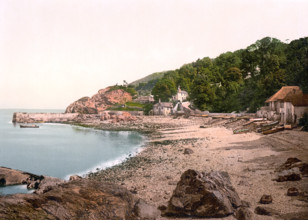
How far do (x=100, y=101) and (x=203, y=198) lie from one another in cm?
15193

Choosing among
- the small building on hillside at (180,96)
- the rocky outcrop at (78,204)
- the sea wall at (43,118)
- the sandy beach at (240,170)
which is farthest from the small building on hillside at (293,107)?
the sea wall at (43,118)

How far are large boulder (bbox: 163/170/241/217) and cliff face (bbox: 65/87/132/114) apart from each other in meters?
129

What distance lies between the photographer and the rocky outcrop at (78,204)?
6.47m

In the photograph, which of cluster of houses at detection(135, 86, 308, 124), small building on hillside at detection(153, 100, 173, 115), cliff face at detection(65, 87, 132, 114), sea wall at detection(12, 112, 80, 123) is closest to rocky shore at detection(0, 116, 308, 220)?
cluster of houses at detection(135, 86, 308, 124)

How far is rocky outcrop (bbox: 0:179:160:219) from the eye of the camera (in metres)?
6.47

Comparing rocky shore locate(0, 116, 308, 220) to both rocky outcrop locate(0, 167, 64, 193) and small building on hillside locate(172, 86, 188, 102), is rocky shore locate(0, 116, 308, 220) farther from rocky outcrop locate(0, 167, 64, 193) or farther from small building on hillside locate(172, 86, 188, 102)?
small building on hillside locate(172, 86, 188, 102)

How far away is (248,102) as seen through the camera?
65125 millimetres

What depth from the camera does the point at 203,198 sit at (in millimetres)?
10148

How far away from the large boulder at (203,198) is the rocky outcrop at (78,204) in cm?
140

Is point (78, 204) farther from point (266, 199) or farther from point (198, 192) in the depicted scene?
point (266, 199)

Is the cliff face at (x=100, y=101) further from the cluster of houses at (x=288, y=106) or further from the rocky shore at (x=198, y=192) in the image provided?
the rocky shore at (x=198, y=192)

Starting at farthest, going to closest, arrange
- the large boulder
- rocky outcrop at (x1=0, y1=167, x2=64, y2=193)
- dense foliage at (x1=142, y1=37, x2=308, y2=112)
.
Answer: dense foliage at (x1=142, y1=37, x2=308, y2=112) → rocky outcrop at (x1=0, y1=167, x2=64, y2=193) → the large boulder

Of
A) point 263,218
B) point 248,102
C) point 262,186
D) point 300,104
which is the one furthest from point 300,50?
point 263,218

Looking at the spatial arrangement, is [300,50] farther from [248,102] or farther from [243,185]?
[243,185]
